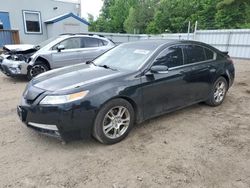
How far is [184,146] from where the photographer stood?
10.8 ft

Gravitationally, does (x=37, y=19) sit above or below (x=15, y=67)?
above

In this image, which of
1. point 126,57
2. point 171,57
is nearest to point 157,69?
point 171,57

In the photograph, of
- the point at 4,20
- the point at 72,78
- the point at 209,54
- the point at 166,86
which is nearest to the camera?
the point at 72,78

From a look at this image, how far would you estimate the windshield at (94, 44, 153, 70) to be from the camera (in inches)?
146

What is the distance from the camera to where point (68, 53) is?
7.55m

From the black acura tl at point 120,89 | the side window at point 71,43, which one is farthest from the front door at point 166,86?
the side window at point 71,43

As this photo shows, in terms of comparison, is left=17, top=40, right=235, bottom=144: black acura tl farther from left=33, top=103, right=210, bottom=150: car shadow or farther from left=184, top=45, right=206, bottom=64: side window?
left=33, top=103, right=210, bottom=150: car shadow

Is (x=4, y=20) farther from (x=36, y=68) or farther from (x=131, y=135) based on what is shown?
(x=131, y=135)

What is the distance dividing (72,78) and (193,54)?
2.43 metres

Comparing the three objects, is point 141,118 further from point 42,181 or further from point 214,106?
point 214,106

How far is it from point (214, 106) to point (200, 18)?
26.1 meters

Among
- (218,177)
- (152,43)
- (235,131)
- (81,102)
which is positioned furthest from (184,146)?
(152,43)

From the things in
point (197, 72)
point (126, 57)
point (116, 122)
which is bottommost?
point (116, 122)

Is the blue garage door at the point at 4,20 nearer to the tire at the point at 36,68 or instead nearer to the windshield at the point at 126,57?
the tire at the point at 36,68
